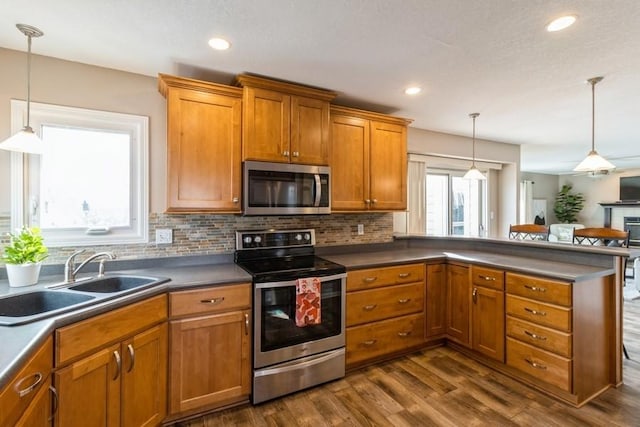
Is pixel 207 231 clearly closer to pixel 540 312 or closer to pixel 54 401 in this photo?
pixel 54 401

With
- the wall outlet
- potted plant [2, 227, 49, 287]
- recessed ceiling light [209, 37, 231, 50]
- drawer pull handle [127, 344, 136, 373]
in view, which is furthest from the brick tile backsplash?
recessed ceiling light [209, 37, 231, 50]

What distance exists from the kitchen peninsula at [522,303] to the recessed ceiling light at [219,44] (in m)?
1.51

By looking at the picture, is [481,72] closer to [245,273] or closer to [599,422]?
[245,273]

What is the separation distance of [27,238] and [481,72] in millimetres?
3290

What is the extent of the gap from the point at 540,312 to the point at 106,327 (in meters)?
2.76

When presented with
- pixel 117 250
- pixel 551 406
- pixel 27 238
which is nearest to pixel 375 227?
pixel 551 406

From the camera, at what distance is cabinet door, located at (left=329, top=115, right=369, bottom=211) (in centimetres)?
280

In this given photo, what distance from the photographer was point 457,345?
292cm

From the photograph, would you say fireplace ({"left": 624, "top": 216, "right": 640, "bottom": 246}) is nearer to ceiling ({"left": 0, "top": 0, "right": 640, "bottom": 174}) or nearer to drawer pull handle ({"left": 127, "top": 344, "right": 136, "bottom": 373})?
ceiling ({"left": 0, "top": 0, "right": 640, "bottom": 174})

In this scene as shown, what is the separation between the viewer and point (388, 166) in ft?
10.1

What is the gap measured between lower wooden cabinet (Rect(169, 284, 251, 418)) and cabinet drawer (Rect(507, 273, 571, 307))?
6.68 ft

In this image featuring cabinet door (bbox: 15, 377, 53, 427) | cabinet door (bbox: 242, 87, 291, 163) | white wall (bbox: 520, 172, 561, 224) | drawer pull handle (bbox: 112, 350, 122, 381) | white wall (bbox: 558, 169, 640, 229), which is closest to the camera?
cabinet door (bbox: 15, 377, 53, 427)

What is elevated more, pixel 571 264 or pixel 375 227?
pixel 375 227

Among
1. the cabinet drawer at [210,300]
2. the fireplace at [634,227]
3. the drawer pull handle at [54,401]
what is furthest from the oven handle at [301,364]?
the fireplace at [634,227]
